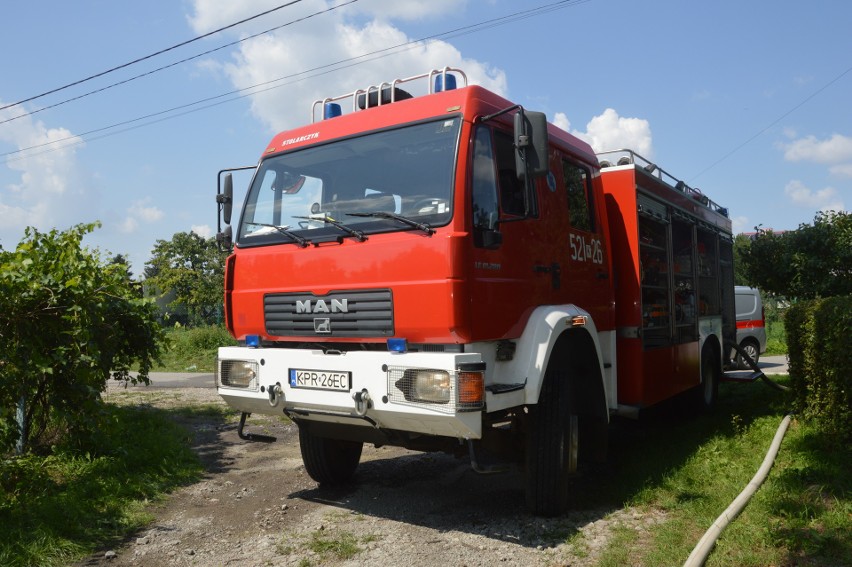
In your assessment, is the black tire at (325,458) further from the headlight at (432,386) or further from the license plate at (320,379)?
the headlight at (432,386)

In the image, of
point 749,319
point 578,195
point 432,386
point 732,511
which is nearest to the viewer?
point 432,386

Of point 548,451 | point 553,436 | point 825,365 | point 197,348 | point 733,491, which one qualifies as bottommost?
point 733,491

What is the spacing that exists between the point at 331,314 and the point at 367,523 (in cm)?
157

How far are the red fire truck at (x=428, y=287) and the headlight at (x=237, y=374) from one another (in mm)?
14

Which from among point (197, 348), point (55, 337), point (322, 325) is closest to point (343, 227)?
point (322, 325)

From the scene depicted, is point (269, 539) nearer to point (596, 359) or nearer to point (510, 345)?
point (510, 345)

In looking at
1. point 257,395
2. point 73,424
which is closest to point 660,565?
point 257,395

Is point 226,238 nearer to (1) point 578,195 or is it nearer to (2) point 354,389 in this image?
(2) point 354,389

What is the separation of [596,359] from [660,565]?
1729mm

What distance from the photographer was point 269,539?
4.70 meters

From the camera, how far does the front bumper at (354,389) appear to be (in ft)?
13.3

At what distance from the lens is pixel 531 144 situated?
437 cm

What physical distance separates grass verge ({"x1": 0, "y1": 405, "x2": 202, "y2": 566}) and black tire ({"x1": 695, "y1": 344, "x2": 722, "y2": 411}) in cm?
595

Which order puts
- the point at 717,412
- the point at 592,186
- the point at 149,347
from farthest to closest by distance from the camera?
the point at 717,412
the point at 149,347
the point at 592,186
